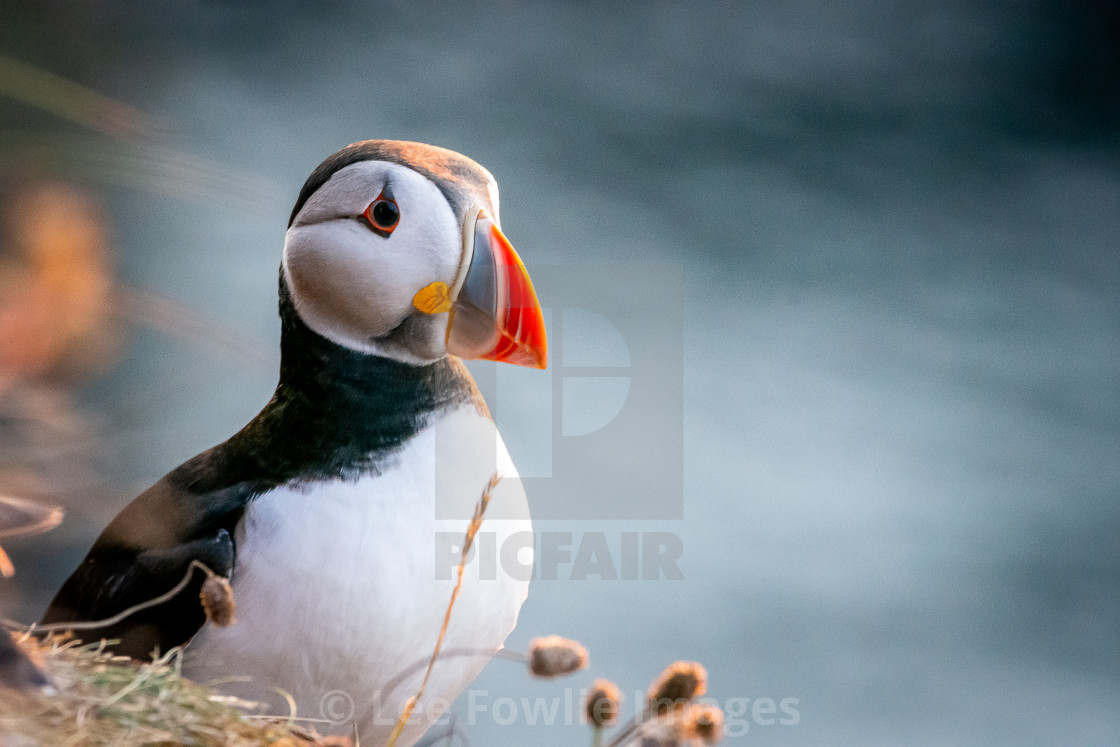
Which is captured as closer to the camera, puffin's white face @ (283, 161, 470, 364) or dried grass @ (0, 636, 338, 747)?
dried grass @ (0, 636, 338, 747)

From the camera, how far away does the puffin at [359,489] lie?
78cm

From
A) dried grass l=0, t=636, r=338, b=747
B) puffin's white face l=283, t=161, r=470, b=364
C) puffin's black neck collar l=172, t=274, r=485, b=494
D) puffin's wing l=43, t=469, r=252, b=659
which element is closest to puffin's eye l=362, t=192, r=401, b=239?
puffin's white face l=283, t=161, r=470, b=364

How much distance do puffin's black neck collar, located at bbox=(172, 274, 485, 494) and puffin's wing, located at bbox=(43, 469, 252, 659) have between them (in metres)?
0.03

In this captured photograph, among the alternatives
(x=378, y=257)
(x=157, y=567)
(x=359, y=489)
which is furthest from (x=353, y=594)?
(x=378, y=257)

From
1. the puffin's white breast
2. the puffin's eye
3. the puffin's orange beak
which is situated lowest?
the puffin's white breast

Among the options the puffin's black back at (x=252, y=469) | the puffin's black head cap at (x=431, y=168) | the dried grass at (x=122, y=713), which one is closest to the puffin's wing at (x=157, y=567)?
the puffin's black back at (x=252, y=469)

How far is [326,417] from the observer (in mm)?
848

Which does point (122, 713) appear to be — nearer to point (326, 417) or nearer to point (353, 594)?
point (353, 594)

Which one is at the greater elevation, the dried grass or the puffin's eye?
the puffin's eye

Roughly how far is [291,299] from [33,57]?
30 centimetres

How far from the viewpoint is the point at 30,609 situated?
1.68ft

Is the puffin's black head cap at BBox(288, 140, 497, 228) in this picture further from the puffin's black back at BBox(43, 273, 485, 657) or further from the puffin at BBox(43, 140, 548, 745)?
the puffin's black back at BBox(43, 273, 485, 657)

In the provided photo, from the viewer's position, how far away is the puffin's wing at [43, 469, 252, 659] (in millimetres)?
790

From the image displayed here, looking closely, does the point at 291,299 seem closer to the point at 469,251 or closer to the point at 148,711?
the point at 469,251
